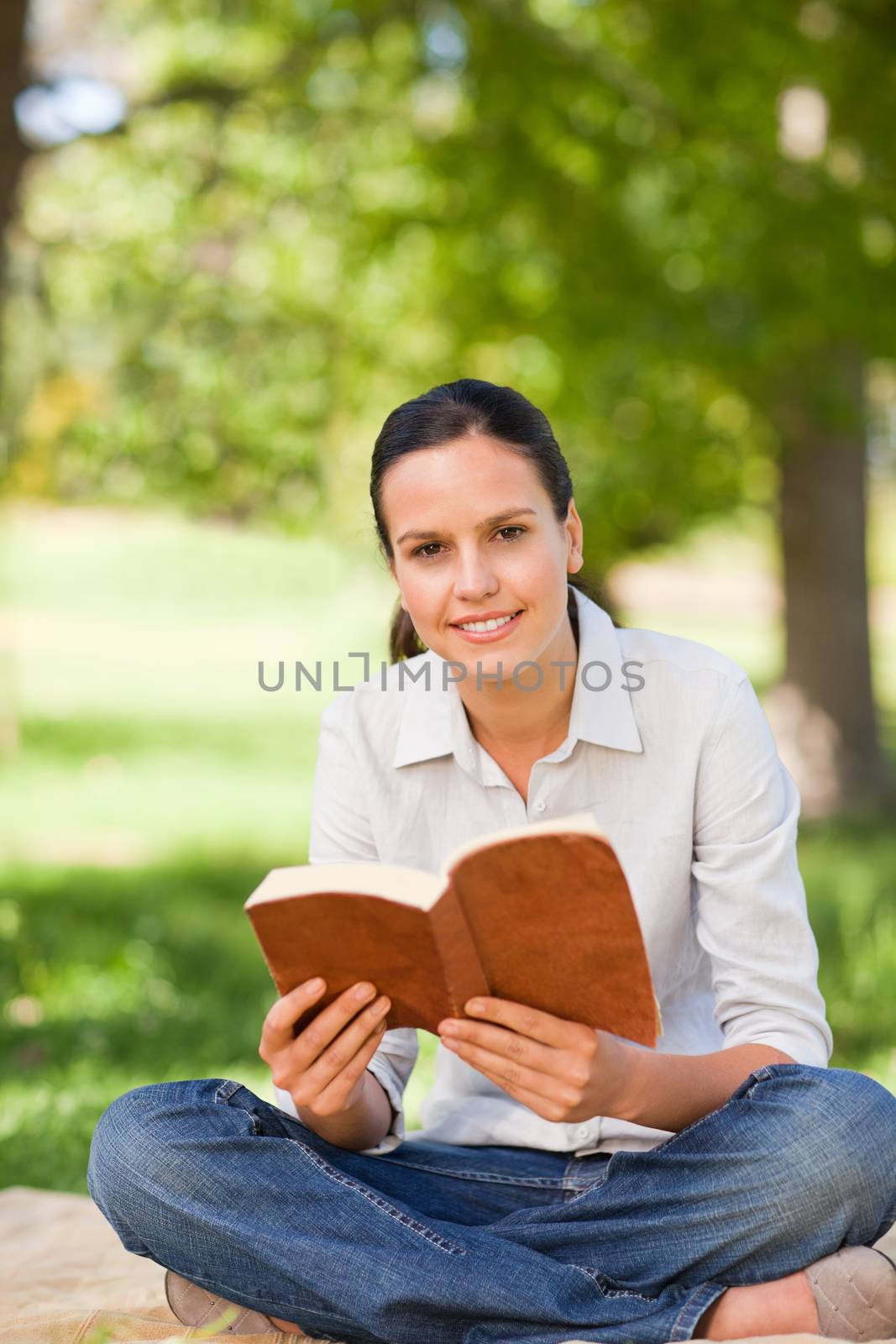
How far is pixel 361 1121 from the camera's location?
2.51 meters

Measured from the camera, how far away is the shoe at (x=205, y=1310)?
241cm

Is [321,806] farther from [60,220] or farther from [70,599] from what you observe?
[70,599]

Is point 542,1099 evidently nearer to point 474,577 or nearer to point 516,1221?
point 516,1221

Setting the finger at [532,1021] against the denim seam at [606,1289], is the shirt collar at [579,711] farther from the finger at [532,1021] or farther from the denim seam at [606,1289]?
the denim seam at [606,1289]

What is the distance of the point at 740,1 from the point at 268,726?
8264 mm

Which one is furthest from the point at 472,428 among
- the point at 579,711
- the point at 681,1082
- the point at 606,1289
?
the point at 606,1289

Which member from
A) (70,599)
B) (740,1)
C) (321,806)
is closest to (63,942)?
(321,806)

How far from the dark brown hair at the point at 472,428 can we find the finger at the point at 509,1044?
3.06 ft

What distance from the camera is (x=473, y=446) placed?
2.44 m

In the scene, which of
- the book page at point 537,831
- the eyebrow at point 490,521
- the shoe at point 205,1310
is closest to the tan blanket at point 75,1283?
the shoe at point 205,1310

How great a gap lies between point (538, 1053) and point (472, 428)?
103cm

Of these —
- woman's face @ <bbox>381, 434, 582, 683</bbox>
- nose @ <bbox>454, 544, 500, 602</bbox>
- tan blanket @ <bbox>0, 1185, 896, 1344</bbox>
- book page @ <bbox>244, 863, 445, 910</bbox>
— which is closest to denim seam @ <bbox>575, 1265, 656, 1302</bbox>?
tan blanket @ <bbox>0, 1185, 896, 1344</bbox>

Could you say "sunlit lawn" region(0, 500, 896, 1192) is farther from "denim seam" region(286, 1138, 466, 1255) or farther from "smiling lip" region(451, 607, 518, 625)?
"smiling lip" region(451, 607, 518, 625)

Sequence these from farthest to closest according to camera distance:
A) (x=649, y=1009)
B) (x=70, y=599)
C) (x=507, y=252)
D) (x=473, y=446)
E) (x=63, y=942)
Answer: (x=70, y=599) < (x=507, y=252) < (x=63, y=942) < (x=473, y=446) < (x=649, y=1009)
